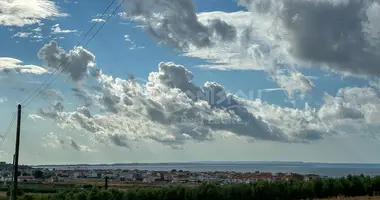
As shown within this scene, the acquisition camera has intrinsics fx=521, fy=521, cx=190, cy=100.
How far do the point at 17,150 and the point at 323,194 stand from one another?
24.7 metres

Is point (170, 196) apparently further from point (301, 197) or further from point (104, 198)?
point (301, 197)

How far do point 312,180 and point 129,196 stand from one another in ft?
52.2

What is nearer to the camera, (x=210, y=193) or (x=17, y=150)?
(x=17, y=150)

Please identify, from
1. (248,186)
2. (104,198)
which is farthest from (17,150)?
(248,186)

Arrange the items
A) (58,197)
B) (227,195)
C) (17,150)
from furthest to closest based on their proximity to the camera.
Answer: (58,197), (227,195), (17,150)

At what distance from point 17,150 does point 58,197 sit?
1748 cm

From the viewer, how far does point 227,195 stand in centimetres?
4319

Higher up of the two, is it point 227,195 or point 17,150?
point 17,150

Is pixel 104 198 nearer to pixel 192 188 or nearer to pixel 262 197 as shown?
pixel 192 188

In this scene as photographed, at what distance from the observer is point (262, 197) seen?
144ft

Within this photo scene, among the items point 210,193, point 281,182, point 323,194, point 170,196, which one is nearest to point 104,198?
point 170,196

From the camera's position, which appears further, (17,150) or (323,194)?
(323,194)

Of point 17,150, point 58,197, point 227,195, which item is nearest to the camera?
point 17,150

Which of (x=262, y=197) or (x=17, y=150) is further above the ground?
(x=17, y=150)
